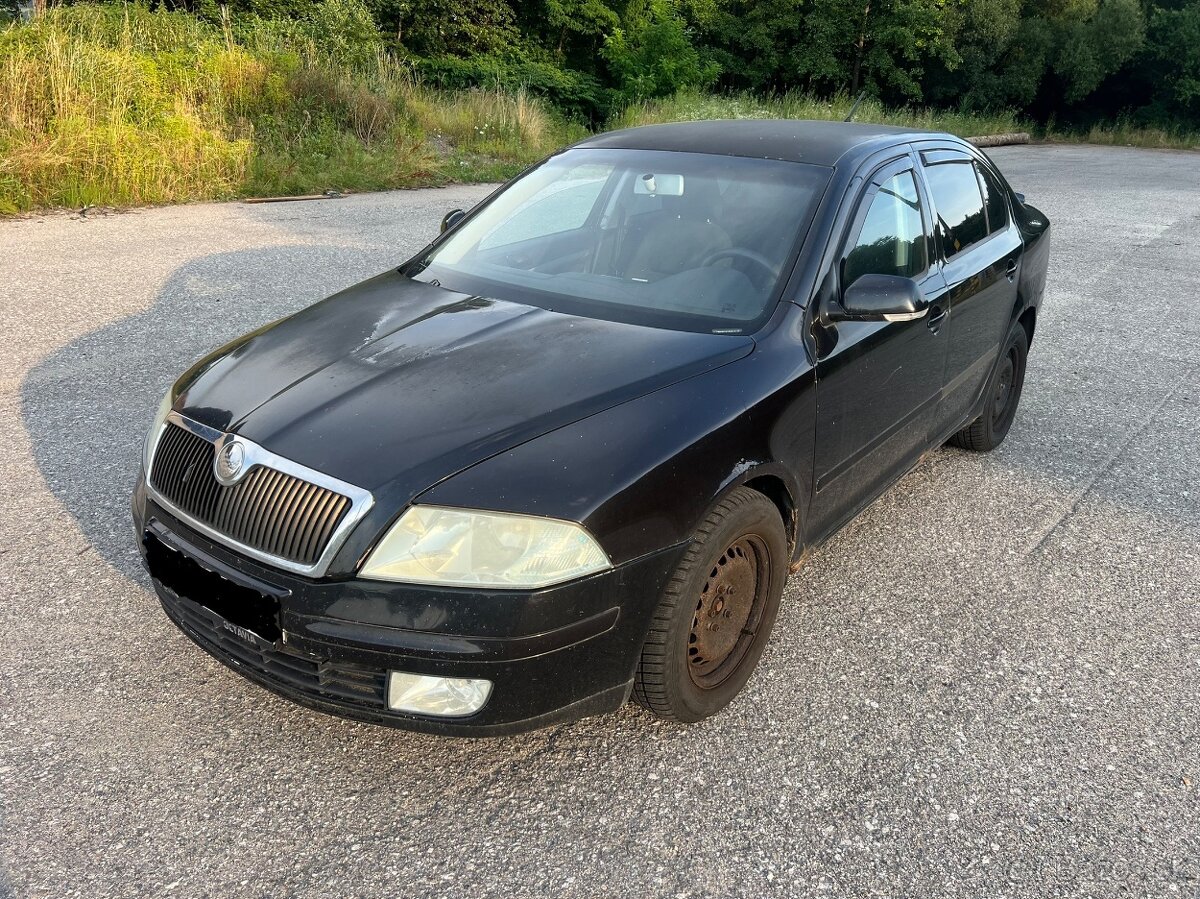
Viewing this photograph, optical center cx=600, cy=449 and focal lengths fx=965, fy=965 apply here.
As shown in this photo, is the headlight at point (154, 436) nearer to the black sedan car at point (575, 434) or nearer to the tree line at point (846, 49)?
the black sedan car at point (575, 434)

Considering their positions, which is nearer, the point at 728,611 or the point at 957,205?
the point at 728,611

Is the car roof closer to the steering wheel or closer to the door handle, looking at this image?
the steering wheel

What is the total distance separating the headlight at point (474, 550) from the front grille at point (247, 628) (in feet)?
0.90

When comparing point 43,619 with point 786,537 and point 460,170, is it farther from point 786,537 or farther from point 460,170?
point 460,170

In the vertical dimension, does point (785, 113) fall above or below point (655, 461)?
above

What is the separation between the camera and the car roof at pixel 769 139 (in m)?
3.56

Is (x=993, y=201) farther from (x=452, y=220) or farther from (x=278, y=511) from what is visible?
(x=278, y=511)

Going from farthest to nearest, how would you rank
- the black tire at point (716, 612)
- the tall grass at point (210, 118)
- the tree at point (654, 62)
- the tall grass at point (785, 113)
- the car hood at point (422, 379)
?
the tree at point (654, 62)
the tall grass at point (785, 113)
the tall grass at point (210, 118)
the black tire at point (716, 612)
the car hood at point (422, 379)

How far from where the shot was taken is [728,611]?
2818mm

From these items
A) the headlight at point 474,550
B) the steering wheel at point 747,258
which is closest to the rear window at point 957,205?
the steering wheel at point 747,258

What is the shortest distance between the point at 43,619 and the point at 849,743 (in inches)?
103

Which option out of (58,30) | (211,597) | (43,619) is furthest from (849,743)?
(58,30)

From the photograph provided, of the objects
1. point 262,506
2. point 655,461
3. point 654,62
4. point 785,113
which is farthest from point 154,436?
point 654,62

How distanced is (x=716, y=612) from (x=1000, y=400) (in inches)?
113
